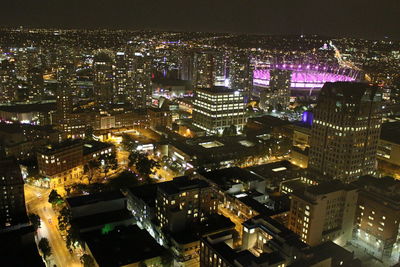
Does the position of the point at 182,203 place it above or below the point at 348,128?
below

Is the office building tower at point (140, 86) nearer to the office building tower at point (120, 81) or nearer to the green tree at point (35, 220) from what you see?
the office building tower at point (120, 81)

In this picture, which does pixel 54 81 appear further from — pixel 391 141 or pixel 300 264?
pixel 300 264

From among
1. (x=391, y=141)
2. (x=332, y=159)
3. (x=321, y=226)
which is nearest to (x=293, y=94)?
(x=391, y=141)

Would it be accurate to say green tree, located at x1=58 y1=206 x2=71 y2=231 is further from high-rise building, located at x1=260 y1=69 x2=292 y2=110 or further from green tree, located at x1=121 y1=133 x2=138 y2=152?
high-rise building, located at x1=260 y1=69 x2=292 y2=110

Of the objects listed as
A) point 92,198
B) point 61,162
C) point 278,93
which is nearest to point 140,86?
point 278,93

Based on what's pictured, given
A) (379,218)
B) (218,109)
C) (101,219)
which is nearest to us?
Answer: (379,218)

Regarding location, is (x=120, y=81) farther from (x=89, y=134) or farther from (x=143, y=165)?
(x=143, y=165)
